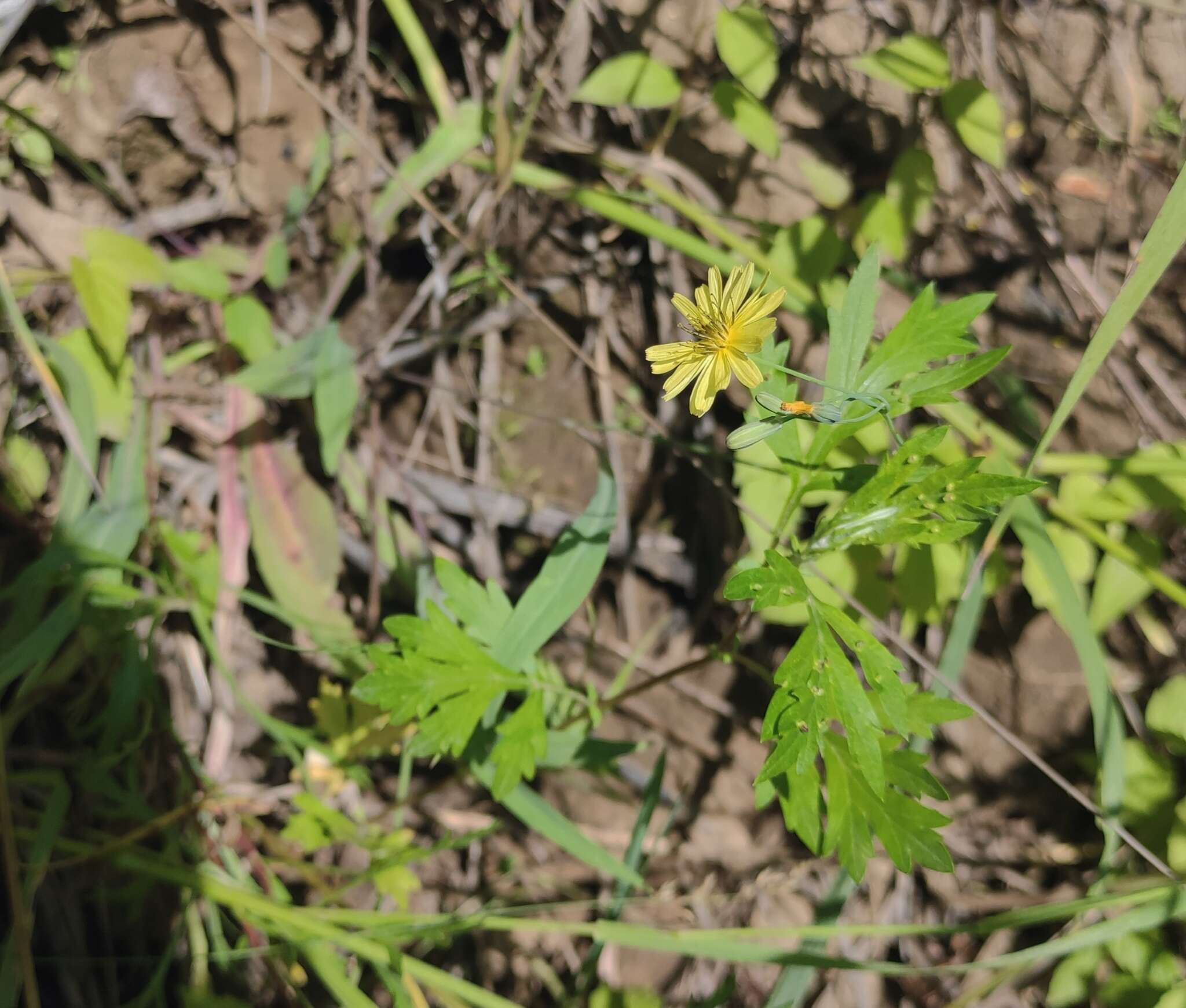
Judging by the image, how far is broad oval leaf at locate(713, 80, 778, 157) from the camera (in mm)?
1793

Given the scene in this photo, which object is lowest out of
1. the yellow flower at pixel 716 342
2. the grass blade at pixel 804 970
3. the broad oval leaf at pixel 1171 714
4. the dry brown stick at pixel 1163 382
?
the grass blade at pixel 804 970

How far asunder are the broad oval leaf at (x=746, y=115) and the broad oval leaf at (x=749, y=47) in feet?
0.08

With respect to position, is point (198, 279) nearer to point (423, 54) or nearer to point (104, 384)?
point (104, 384)

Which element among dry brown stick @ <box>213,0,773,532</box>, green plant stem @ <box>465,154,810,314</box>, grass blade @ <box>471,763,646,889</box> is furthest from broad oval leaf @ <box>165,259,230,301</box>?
grass blade @ <box>471,763,646,889</box>

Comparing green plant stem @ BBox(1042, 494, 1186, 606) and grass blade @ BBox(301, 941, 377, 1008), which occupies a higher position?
green plant stem @ BBox(1042, 494, 1186, 606)

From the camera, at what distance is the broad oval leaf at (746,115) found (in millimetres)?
1793

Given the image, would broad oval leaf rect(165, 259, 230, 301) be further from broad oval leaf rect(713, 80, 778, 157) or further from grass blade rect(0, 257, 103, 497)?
broad oval leaf rect(713, 80, 778, 157)

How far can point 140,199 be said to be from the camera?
2.14 m

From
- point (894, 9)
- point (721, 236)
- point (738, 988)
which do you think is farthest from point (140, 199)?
point (738, 988)

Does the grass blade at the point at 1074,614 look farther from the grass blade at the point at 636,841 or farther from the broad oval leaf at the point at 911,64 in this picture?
the broad oval leaf at the point at 911,64

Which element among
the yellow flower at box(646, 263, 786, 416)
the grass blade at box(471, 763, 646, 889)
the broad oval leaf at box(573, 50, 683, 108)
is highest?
the broad oval leaf at box(573, 50, 683, 108)

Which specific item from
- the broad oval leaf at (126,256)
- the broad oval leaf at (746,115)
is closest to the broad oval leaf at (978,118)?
the broad oval leaf at (746,115)

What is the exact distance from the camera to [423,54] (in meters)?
2.04

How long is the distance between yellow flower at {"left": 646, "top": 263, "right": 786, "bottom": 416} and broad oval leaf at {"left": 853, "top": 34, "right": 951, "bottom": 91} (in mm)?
984
